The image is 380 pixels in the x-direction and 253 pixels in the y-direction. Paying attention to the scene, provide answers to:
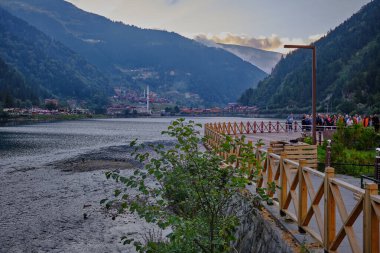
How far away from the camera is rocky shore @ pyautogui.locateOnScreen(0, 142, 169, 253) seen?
13.2 m

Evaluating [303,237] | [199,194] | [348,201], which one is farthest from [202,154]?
[348,201]

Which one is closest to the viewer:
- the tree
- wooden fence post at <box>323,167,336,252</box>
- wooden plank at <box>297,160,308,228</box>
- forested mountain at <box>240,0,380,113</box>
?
wooden fence post at <box>323,167,336,252</box>

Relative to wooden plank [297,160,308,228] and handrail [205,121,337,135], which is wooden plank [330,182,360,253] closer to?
wooden plank [297,160,308,228]

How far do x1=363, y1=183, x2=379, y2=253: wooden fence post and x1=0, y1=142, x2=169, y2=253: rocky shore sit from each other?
25.0ft

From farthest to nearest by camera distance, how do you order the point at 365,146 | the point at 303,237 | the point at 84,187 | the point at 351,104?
the point at 351,104 → the point at 84,187 → the point at 365,146 → the point at 303,237

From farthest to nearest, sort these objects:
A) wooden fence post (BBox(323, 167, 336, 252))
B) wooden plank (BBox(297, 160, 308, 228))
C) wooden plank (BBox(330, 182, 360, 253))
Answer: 1. wooden plank (BBox(297, 160, 308, 228))
2. wooden fence post (BBox(323, 167, 336, 252))
3. wooden plank (BBox(330, 182, 360, 253))

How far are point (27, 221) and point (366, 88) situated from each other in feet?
420

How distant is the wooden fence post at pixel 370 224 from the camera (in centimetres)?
436

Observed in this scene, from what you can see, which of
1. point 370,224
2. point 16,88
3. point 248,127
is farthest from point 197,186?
point 16,88

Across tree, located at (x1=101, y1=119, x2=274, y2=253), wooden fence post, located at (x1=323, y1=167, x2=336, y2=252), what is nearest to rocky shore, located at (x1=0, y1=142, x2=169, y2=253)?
tree, located at (x1=101, y1=119, x2=274, y2=253)

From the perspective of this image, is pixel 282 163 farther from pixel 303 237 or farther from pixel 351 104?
pixel 351 104

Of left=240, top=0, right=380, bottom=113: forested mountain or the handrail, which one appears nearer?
the handrail

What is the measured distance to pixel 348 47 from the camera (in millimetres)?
182375

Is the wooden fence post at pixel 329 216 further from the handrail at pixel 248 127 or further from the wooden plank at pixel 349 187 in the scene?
the handrail at pixel 248 127
